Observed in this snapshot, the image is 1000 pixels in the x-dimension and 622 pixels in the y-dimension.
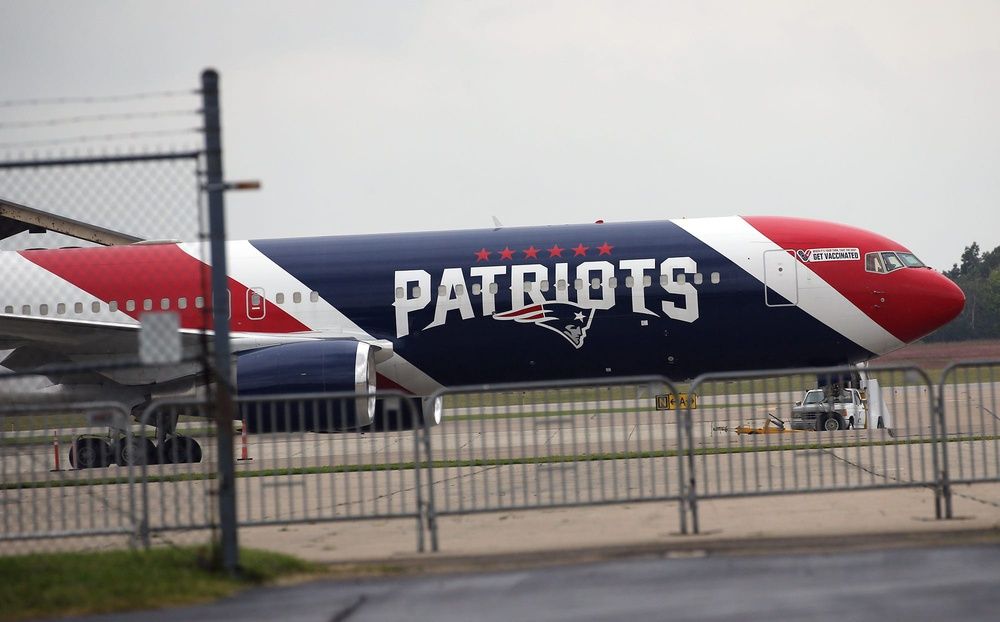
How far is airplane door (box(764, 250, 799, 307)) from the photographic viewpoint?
1830 cm

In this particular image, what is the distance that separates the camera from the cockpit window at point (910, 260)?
18562mm

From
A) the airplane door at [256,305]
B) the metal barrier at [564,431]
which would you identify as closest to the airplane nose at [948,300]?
the metal barrier at [564,431]

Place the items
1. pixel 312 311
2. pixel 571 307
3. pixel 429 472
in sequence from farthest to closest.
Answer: pixel 312 311 < pixel 571 307 < pixel 429 472

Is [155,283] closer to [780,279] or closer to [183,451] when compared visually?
[183,451]

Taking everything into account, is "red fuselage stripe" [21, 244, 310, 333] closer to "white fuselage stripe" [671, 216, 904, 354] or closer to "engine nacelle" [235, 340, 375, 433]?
"engine nacelle" [235, 340, 375, 433]

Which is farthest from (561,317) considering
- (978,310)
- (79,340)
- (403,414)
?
(978,310)

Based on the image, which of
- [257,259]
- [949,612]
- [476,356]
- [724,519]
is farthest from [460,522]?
[257,259]

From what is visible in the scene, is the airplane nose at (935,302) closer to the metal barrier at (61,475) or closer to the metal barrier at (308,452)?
the metal barrier at (308,452)

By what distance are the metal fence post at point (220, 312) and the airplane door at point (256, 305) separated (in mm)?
12000

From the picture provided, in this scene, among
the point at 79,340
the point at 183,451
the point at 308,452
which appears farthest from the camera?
the point at 79,340

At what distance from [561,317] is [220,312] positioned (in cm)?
1136

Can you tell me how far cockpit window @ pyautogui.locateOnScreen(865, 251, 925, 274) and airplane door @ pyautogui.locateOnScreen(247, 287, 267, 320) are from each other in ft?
30.3

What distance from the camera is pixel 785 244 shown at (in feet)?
60.6

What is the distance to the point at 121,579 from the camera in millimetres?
Answer: 7391
